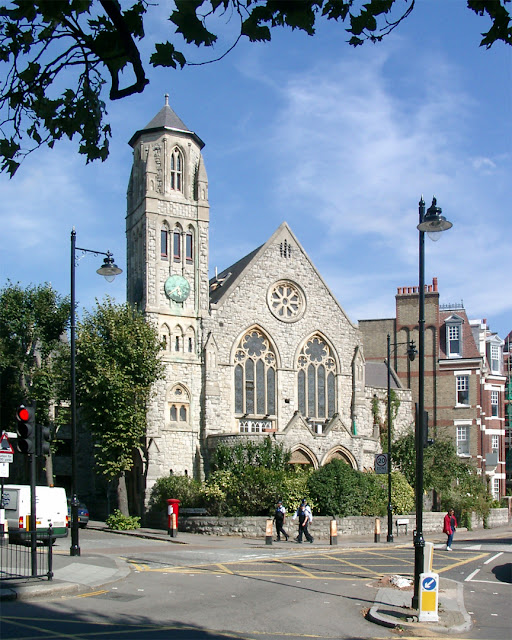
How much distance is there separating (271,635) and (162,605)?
306 cm

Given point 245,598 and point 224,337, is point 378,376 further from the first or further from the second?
point 245,598

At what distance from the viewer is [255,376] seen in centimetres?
4169

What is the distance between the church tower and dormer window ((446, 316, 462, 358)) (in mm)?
20772

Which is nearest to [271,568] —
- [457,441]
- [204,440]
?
[204,440]

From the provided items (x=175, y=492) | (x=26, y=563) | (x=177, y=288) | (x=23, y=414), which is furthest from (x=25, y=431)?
(x=177, y=288)

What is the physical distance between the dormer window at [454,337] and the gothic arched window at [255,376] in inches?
676

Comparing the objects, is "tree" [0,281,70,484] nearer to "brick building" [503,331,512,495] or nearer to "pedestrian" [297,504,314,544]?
"pedestrian" [297,504,314,544]

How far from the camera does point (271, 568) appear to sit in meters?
20.4

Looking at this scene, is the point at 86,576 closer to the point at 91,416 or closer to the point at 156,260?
the point at 91,416

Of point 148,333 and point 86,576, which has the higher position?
point 148,333

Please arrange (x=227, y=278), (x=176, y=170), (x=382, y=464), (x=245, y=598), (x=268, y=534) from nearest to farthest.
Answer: (x=245, y=598), (x=268, y=534), (x=382, y=464), (x=176, y=170), (x=227, y=278)

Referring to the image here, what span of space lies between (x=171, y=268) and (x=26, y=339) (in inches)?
316

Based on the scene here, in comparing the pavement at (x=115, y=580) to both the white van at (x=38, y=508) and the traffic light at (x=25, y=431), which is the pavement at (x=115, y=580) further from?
the white van at (x=38, y=508)

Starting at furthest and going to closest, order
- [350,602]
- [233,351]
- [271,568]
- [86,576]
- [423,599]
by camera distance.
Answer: [233,351]
[271,568]
[86,576]
[350,602]
[423,599]
